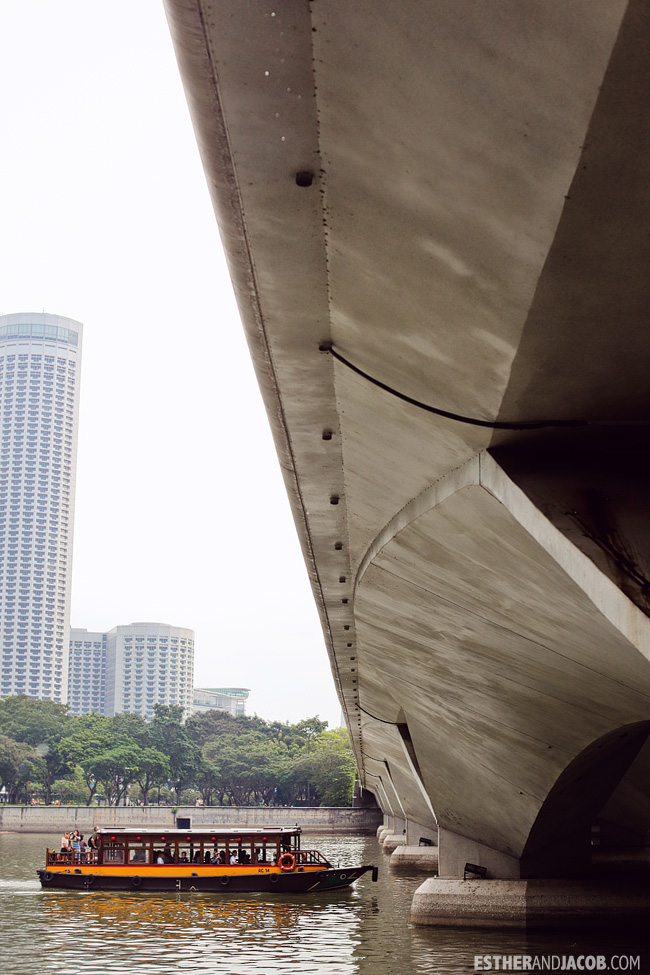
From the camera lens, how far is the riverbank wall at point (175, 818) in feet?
274

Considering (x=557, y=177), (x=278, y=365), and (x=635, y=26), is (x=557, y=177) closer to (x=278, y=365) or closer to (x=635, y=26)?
(x=635, y=26)

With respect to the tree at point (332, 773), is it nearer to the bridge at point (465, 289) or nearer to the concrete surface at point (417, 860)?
the concrete surface at point (417, 860)

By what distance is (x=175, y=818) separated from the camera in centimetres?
8294

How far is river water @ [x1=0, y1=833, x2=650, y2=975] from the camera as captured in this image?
57.5 ft

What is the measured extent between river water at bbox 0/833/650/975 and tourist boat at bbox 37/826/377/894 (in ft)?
1.69

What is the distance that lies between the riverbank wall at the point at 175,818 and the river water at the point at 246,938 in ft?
174

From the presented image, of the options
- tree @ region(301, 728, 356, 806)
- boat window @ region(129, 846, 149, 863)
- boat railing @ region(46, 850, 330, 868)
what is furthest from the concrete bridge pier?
tree @ region(301, 728, 356, 806)

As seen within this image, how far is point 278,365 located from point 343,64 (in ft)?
13.3

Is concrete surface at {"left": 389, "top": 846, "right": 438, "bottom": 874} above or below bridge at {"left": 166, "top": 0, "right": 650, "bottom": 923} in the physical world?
below

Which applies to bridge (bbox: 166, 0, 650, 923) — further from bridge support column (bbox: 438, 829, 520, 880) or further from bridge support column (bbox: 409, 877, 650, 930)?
bridge support column (bbox: 438, 829, 520, 880)

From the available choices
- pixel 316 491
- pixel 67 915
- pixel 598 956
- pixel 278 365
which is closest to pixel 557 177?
pixel 278 365

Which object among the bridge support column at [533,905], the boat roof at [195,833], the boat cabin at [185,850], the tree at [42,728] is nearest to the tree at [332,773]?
the tree at [42,728]

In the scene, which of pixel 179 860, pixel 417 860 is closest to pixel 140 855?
pixel 179 860

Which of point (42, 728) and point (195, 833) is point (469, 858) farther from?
point (42, 728)
